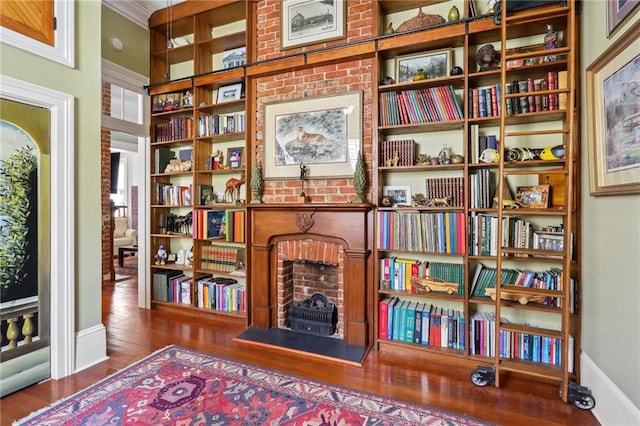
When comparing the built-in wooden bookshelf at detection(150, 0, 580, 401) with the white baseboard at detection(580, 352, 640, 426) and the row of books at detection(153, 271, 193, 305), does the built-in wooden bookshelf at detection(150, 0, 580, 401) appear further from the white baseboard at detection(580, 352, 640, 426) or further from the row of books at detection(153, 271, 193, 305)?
the row of books at detection(153, 271, 193, 305)

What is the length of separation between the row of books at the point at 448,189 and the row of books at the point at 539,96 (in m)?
0.62

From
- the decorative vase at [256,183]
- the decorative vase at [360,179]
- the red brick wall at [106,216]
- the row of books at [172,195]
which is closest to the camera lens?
the decorative vase at [360,179]

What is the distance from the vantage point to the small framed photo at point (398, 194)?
2.71 m

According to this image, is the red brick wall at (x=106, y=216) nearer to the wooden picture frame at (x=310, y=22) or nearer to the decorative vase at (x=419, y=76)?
the wooden picture frame at (x=310, y=22)

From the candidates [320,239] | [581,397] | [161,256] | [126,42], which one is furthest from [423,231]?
[126,42]

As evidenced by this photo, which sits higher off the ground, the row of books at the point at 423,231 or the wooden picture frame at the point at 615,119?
the wooden picture frame at the point at 615,119

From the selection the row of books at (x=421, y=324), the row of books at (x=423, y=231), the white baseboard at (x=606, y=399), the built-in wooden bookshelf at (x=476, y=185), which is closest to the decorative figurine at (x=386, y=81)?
the built-in wooden bookshelf at (x=476, y=185)

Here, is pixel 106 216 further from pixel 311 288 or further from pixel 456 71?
pixel 456 71

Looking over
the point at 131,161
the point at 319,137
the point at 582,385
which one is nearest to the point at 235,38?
the point at 319,137

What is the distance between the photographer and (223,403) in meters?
1.87

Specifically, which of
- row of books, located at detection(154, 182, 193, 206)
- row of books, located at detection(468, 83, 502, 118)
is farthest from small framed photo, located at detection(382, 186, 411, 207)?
row of books, located at detection(154, 182, 193, 206)

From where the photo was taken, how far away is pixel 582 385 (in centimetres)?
198

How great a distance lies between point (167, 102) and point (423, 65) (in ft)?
9.35

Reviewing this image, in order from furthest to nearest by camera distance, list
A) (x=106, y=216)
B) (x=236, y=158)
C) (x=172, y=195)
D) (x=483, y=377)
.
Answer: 1. (x=106, y=216)
2. (x=172, y=195)
3. (x=236, y=158)
4. (x=483, y=377)
